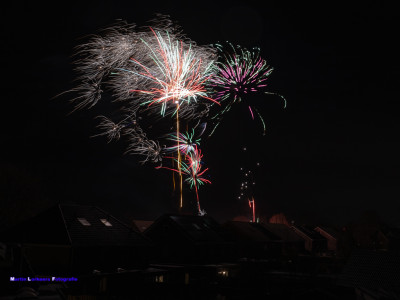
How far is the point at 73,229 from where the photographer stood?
31.5 m

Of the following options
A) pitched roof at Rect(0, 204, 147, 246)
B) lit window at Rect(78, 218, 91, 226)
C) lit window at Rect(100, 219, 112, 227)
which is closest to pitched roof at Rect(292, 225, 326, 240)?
pitched roof at Rect(0, 204, 147, 246)

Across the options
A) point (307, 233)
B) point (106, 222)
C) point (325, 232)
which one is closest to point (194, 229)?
point (106, 222)

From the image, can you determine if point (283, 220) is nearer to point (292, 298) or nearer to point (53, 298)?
point (292, 298)

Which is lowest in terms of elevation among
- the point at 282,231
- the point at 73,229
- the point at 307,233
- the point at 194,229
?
the point at 73,229

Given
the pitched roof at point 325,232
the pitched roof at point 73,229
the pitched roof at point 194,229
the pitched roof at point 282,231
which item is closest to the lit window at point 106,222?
the pitched roof at point 73,229

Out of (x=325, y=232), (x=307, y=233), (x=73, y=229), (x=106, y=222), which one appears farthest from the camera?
(x=325, y=232)

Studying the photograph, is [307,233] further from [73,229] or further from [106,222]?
[73,229]

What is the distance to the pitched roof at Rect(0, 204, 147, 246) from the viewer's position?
100 ft

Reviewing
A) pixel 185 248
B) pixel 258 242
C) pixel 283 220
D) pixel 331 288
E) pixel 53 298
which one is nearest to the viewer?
pixel 53 298

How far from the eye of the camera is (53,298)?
22141 mm

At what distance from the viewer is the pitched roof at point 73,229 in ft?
100

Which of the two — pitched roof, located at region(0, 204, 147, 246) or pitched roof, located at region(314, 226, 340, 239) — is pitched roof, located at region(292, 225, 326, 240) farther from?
pitched roof, located at region(0, 204, 147, 246)

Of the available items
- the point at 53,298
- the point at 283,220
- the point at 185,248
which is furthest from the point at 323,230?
the point at 53,298

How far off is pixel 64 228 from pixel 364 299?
21954 millimetres
